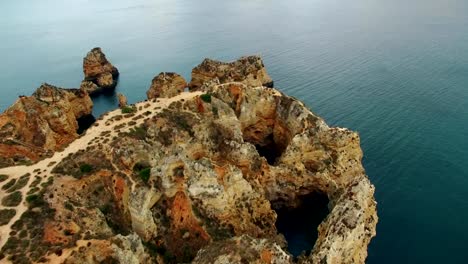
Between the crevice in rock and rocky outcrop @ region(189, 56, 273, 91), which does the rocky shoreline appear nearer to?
rocky outcrop @ region(189, 56, 273, 91)

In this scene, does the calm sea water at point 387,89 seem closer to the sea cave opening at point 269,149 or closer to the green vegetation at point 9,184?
the sea cave opening at point 269,149

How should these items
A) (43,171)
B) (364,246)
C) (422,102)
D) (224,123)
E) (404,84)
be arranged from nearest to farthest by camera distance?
(364,246) → (43,171) → (224,123) → (422,102) → (404,84)

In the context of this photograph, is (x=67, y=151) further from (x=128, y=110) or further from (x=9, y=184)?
(x=128, y=110)

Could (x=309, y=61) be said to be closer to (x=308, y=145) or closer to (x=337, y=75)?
(x=337, y=75)

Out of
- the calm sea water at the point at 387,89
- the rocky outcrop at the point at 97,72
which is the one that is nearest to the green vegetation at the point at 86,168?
the calm sea water at the point at 387,89

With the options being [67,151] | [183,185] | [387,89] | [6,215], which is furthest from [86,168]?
[387,89]

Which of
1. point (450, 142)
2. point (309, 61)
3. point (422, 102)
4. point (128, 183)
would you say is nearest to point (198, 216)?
point (128, 183)
